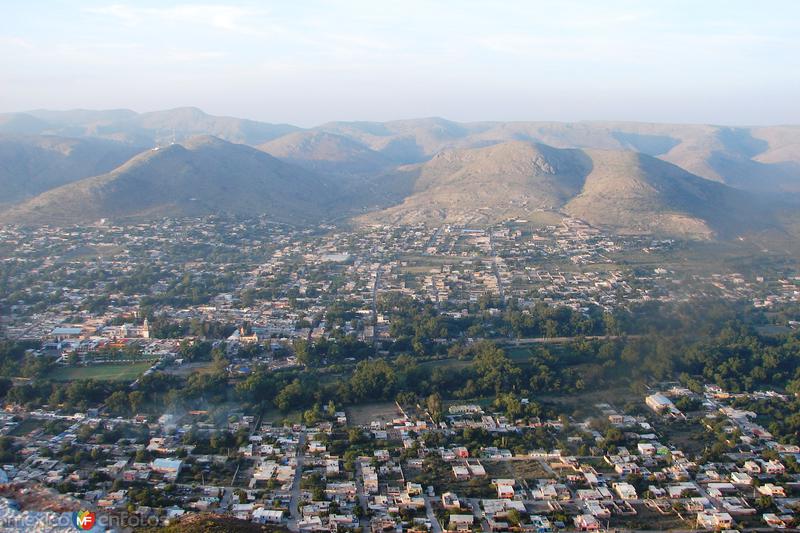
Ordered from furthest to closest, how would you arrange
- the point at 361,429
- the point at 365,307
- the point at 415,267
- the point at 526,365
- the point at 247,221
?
the point at 247,221 < the point at 415,267 < the point at 365,307 < the point at 526,365 < the point at 361,429

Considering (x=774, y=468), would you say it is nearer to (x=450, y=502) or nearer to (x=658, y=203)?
(x=450, y=502)

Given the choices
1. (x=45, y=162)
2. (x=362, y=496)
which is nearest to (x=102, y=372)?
(x=362, y=496)

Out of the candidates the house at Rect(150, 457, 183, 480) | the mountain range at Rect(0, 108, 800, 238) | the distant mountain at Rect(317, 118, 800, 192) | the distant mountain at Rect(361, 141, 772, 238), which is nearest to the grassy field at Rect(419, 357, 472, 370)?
the house at Rect(150, 457, 183, 480)

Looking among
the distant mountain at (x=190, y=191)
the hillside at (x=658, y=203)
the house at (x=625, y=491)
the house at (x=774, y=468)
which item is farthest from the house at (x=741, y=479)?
the distant mountain at (x=190, y=191)

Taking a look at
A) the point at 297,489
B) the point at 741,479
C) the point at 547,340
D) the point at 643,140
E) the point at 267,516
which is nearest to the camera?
the point at 267,516

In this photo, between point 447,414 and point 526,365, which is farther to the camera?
point 526,365

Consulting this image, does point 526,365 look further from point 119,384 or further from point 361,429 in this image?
point 119,384

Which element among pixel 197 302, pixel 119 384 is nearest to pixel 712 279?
pixel 197 302
